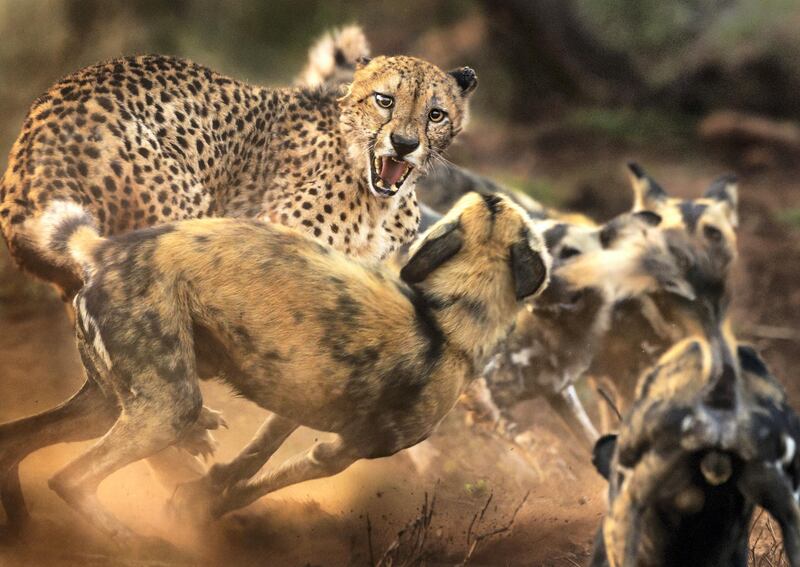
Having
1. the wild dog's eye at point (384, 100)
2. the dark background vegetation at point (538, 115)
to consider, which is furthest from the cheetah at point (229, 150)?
the dark background vegetation at point (538, 115)

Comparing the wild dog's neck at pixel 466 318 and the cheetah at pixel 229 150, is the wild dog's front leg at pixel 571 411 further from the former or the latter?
the wild dog's neck at pixel 466 318

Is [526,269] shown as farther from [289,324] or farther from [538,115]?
[538,115]

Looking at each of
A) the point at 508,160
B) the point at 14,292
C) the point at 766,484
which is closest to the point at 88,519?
the point at 14,292

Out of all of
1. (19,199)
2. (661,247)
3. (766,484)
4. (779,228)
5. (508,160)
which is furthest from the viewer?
(779,228)

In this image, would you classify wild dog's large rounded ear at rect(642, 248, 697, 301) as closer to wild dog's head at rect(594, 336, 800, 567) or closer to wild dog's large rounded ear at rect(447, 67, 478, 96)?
wild dog's head at rect(594, 336, 800, 567)

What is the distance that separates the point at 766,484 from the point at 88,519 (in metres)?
2.23

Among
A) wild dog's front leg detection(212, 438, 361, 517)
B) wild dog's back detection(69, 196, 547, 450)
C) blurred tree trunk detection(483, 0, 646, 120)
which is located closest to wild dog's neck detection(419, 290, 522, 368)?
wild dog's back detection(69, 196, 547, 450)

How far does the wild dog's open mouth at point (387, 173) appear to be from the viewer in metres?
4.30

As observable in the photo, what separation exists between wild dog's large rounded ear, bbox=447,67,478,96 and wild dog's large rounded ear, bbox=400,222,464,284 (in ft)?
2.27

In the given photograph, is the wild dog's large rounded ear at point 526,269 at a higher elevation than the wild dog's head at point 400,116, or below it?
below

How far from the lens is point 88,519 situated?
4000 mm

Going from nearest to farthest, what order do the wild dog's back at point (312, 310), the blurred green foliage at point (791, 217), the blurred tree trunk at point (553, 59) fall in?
the wild dog's back at point (312, 310) → the blurred tree trunk at point (553, 59) → the blurred green foliage at point (791, 217)

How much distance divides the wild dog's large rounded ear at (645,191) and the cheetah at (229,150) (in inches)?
31.3

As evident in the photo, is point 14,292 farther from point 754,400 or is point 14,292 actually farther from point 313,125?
point 754,400
